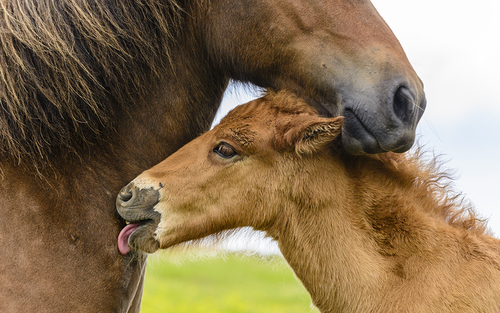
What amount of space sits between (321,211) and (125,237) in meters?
1.42

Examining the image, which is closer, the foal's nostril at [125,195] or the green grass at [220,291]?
the foal's nostril at [125,195]

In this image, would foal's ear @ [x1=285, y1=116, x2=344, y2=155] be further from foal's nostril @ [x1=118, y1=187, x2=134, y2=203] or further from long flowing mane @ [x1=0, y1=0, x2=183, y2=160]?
foal's nostril @ [x1=118, y1=187, x2=134, y2=203]

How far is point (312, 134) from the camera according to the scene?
131 inches

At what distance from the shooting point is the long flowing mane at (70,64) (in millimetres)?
2979

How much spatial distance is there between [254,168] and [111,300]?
135cm

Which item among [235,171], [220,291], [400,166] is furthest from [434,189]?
[220,291]

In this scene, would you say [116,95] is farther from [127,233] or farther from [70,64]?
[127,233]

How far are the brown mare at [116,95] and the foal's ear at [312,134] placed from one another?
0.12 meters

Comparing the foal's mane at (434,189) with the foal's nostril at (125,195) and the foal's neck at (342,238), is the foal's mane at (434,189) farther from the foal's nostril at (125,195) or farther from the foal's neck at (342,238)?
the foal's nostril at (125,195)

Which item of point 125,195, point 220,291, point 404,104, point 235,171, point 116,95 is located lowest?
point 220,291

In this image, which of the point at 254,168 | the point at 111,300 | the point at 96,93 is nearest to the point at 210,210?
the point at 254,168

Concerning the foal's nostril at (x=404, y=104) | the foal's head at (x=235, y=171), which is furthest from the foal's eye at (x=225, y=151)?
the foal's nostril at (x=404, y=104)

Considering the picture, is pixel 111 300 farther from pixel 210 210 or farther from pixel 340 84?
pixel 340 84

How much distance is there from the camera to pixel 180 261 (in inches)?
147
